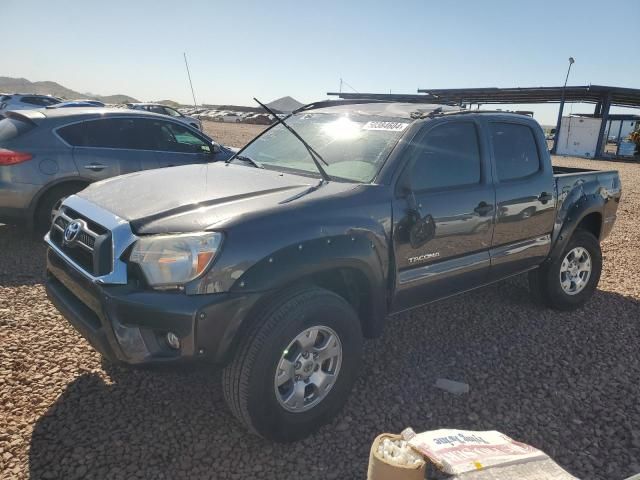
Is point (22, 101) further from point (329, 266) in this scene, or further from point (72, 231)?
point (329, 266)

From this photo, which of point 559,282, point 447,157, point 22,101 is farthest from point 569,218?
point 22,101

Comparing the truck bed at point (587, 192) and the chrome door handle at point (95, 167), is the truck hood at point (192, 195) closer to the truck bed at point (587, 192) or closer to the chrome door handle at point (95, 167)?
the truck bed at point (587, 192)

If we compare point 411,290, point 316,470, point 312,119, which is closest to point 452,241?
point 411,290

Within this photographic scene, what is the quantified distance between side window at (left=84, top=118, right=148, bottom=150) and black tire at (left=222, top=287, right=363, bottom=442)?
4.40 m

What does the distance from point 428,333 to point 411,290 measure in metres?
1.07

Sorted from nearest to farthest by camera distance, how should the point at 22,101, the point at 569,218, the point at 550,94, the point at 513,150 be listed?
1. the point at 513,150
2. the point at 569,218
3. the point at 22,101
4. the point at 550,94

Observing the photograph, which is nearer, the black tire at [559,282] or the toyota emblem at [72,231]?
the toyota emblem at [72,231]

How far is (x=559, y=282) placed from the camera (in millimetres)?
4672

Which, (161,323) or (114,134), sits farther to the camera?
(114,134)

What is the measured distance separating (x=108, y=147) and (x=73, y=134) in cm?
40

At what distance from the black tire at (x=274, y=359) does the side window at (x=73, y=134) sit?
14.3 ft

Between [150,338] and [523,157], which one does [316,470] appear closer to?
[150,338]

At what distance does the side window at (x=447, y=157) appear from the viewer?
10.8ft

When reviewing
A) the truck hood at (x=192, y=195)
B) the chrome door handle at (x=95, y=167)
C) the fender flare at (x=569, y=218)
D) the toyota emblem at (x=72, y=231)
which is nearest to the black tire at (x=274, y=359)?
the truck hood at (x=192, y=195)
